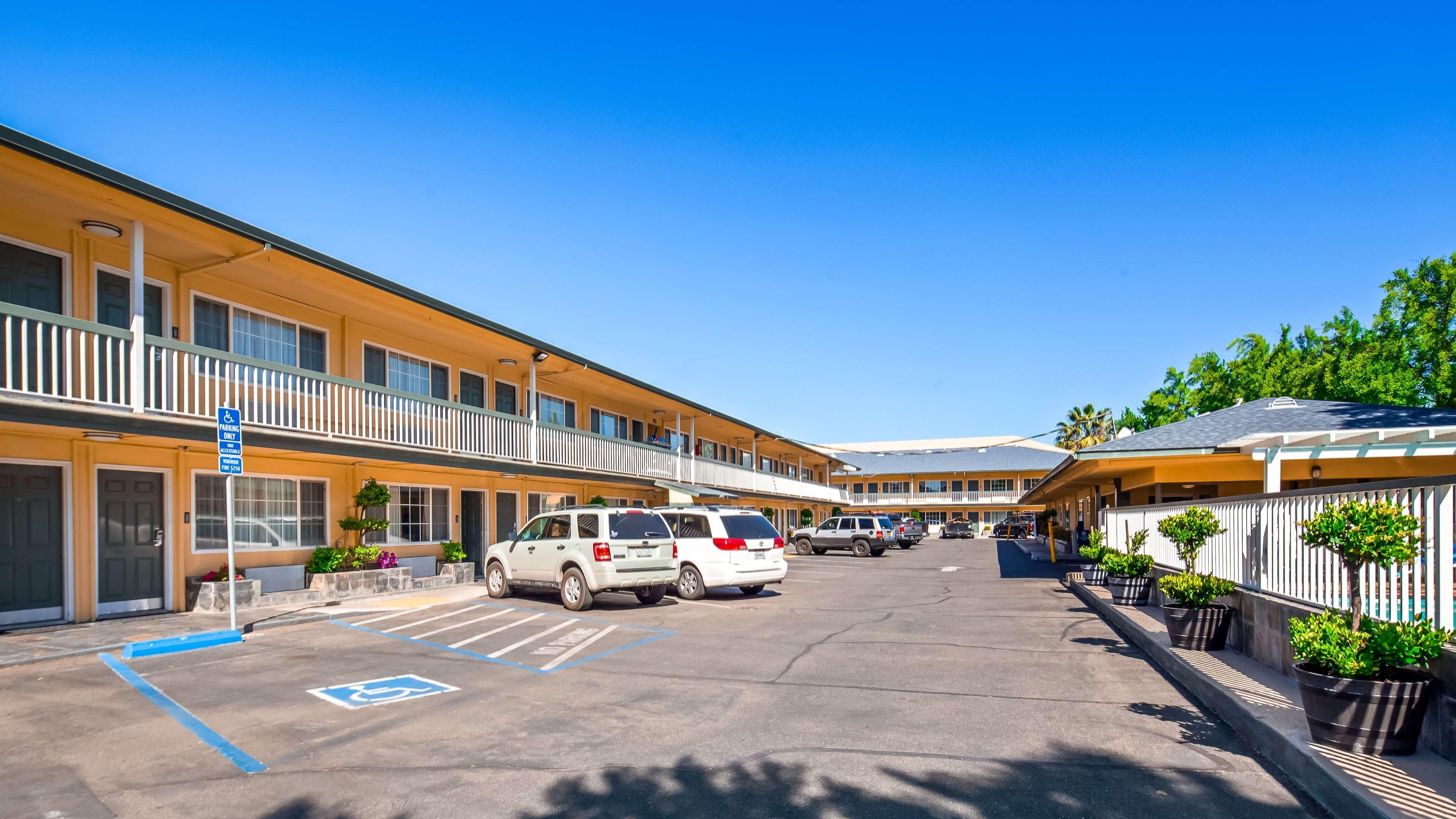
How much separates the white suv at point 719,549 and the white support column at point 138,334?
8623 millimetres

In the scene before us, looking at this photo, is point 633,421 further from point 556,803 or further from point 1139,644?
point 556,803

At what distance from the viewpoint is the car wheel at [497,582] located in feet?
55.8

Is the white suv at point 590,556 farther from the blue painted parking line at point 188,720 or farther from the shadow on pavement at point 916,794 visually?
the shadow on pavement at point 916,794

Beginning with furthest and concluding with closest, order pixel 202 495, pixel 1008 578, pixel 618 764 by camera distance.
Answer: pixel 1008 578 < pixel 202 495 < pixel 618 764

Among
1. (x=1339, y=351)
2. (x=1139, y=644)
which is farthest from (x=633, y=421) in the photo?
(x=1339, y=351)

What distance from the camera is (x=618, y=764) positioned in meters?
6.18

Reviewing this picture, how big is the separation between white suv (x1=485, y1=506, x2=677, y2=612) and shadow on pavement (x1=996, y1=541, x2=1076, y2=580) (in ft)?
42.2

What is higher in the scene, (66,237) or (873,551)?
(66,237)

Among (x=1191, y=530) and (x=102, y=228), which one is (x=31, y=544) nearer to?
(x=102, y=228)

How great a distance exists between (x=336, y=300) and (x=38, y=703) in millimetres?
10541

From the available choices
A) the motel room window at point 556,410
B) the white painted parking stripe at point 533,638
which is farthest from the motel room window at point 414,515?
the white painted parking stripe at point 533,638

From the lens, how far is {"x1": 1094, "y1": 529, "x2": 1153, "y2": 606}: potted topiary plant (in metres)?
14.8

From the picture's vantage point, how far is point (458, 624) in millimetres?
13625

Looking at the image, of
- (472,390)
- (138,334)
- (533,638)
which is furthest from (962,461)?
(138,334)
